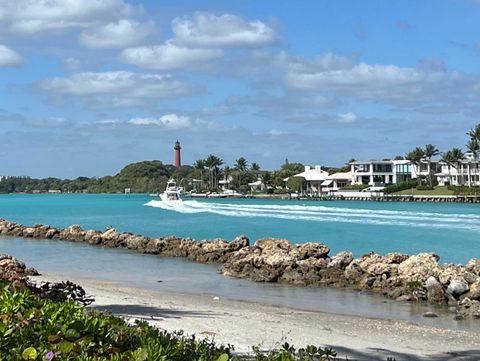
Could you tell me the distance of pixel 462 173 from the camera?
133 metres

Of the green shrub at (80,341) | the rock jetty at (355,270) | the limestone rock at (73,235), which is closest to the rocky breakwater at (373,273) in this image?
the rock jetty at (355,270)

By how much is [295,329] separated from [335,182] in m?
144

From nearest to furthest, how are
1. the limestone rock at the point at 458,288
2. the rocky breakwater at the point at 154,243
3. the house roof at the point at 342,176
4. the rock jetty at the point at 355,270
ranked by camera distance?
1. the limestone rock at the point at 458,288
2. the rock jetty at the point at 355,270
3. the rocky breakwater at the point at 154,243
4. the house roof at the point at 342,176

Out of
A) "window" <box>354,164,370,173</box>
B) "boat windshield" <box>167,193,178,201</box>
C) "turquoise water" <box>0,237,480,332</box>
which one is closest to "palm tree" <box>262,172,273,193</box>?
"window" <box>354,164,370,173</box>

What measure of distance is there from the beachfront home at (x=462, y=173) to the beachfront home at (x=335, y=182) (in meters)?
21.5

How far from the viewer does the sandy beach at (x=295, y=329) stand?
11180mm

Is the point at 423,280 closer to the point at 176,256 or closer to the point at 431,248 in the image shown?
the point at 176,256

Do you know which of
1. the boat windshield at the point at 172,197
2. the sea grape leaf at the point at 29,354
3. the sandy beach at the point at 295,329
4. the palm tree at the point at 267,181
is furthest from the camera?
the palm tree at the point at 267,181

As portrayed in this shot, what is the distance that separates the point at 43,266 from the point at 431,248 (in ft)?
82.9

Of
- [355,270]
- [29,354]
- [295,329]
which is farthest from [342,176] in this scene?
[29,354]

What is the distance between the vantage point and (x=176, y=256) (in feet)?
111

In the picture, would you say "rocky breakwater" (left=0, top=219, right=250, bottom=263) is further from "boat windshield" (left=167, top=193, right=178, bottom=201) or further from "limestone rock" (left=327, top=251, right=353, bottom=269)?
"boat windshield" (left=167, top=193, right=178, bottom=201)

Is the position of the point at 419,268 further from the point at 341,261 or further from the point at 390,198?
the point at 390,198

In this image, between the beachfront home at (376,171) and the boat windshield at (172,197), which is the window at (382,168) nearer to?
the beachfront home at (376,171)
